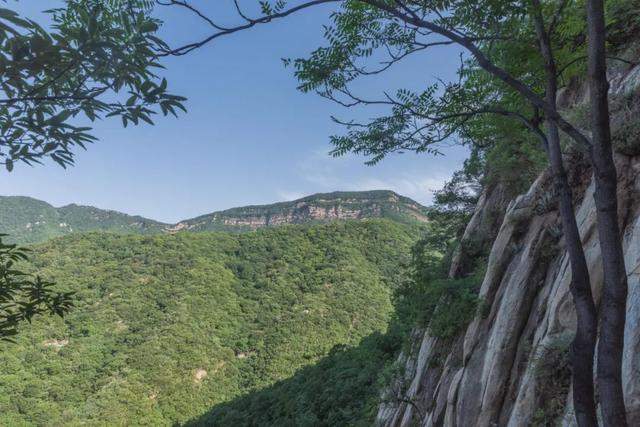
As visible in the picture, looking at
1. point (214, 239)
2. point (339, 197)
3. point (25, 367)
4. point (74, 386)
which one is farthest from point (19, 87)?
point (339, 197)

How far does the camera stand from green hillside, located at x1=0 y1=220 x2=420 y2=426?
50.8 m

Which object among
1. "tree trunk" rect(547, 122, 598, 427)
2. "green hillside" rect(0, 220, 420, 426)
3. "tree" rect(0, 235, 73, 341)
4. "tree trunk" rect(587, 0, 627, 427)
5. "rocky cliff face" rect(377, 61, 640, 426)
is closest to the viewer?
"tree trunk" rect(587, 0, 627, 427)

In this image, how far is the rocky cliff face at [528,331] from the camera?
4242 millimetres

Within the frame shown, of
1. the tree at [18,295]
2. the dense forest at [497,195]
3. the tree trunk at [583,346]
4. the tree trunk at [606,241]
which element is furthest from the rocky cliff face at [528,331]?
the tree at [18,295]

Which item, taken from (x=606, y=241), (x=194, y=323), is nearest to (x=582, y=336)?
(x=606, y=241)

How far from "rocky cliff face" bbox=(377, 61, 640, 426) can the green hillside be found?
16.9m

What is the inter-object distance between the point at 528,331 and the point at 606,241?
361 cm

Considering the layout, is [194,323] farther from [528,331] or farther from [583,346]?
[583,346]

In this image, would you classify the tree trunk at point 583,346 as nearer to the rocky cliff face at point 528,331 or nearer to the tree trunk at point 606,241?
the tree trunk at point 606,241

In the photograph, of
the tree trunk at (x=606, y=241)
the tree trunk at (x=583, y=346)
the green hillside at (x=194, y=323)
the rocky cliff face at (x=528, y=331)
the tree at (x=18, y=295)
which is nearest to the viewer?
the tree trunk at (x=606, y=241)

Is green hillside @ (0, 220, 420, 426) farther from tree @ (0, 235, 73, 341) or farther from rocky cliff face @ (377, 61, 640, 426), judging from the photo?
tree @ (0, 235, 73, 341)

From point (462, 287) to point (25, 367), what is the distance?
231ft

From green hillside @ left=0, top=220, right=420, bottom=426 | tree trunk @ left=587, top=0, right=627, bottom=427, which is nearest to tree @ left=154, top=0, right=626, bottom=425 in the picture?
tree trunk @ left=587, top=0, right=627, bottom=427

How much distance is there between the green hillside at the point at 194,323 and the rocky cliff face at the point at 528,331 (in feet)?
55.4
